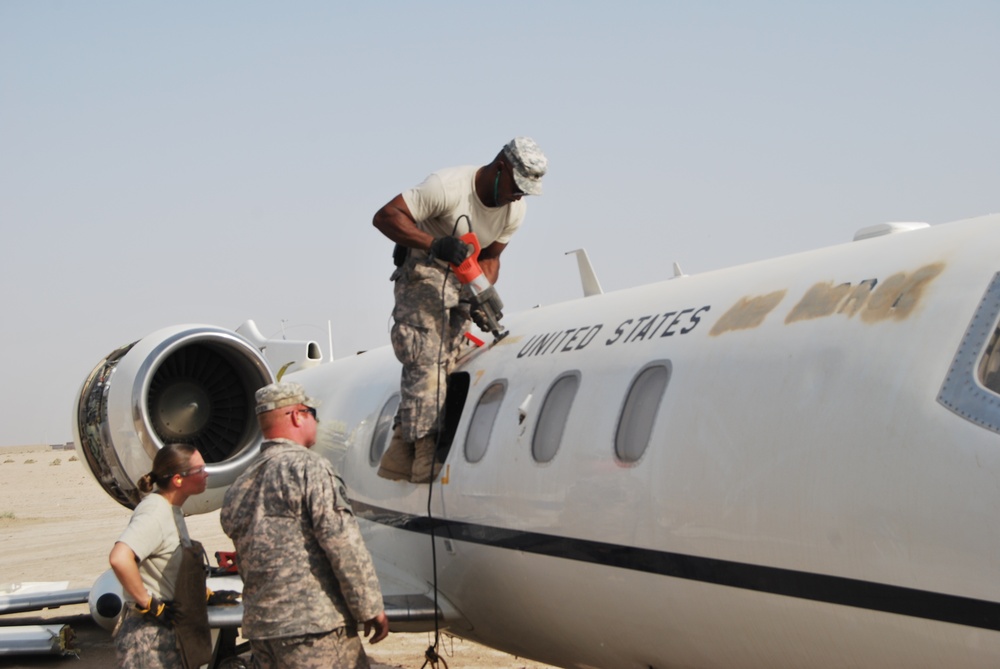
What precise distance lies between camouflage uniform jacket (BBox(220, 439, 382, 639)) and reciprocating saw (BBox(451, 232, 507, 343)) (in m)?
1.86

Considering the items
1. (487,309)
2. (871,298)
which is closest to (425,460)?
(487,309)

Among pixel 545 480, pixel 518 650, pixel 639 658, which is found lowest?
pixel 518 650

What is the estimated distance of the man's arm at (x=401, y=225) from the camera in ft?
23.0

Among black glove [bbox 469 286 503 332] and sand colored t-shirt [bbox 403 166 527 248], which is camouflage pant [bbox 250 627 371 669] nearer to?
black glove [bbox 469 286 503 332]

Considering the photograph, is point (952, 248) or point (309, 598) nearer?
point (952, 248)

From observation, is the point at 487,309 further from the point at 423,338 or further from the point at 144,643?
the point at 144,643

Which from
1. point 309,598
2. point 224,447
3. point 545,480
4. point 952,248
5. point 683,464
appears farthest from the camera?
point 224,447

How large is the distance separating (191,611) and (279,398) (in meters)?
1.39

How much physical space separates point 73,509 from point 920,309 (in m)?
33.3

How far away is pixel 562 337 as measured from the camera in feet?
21.4

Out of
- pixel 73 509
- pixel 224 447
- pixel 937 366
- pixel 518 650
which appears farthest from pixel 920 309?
pixel 73 509

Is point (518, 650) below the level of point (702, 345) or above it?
below

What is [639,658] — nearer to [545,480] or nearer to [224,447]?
[545,480]

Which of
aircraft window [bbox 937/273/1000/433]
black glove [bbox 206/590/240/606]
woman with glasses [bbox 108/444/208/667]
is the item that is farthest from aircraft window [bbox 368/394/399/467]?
aircraft window [bbox 937/273/1000/433]
